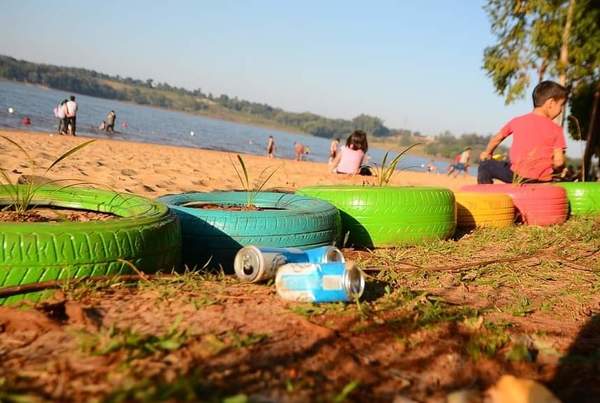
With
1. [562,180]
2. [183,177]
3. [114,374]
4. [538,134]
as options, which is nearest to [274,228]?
[114,374]

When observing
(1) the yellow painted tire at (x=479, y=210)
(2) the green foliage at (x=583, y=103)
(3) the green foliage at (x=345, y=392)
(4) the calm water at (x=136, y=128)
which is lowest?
(4) the calm water at (x=136, y=128)

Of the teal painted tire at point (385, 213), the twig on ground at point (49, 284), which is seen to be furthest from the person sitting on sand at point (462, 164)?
the twig on ground at point (49, 284)

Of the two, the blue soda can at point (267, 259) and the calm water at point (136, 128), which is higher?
the blue soda can at point (267, 259)

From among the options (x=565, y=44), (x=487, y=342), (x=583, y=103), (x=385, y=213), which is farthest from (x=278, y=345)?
(x=583, y=103)

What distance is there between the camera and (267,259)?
2.63 meters

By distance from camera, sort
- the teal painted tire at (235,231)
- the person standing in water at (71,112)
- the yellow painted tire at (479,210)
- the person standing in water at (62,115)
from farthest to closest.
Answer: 1. the person standing in water at (62,115)
2. the person standing in water at (71,112)
3. the yellow painted tire at (479,210)
4. the teal painted tire at (235,231)

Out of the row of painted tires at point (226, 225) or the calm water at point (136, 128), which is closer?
the row of painted tires at point (226, 225)

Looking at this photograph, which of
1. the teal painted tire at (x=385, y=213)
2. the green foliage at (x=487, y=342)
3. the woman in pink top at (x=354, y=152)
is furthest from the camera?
the woman in pink top at (x=354, y=152)

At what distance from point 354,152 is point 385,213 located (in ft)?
15.3

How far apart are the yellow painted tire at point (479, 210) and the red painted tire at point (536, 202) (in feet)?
1.40

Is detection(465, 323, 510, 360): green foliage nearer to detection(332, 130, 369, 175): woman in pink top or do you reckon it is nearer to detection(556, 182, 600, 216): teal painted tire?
detection(556, 182, 600, 216): teal painted tire

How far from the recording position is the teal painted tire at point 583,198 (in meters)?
6.98

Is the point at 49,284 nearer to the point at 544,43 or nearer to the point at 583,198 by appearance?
the point at 583,198

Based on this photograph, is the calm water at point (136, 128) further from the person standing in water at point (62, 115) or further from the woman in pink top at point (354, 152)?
the person standing in water at point (62, 115)
